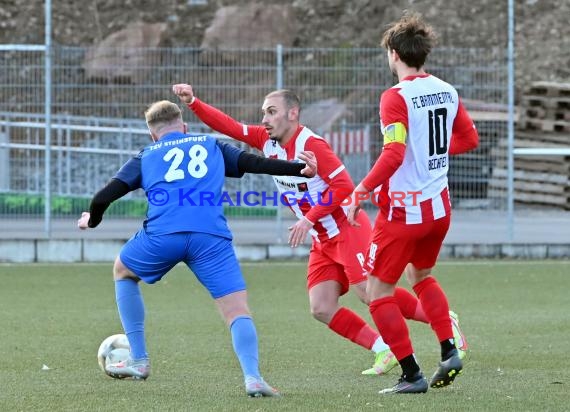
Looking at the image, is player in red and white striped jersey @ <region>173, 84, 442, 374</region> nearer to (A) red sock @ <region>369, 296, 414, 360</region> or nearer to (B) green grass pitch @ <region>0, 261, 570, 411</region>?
(B) green grass pitch @ <region>0, 261, 570, 411</region>

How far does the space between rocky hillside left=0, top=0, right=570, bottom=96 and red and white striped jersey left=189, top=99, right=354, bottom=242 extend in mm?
19660

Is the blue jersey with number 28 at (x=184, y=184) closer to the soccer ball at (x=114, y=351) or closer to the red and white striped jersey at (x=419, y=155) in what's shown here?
the red and white striped jersey at (x=419, y=155)

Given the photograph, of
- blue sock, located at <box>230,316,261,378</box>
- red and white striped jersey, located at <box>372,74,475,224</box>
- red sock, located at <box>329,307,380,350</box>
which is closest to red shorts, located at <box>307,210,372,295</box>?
red sock, located at <box>329,307,380,350</box>

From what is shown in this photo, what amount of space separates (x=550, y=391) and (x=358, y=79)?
1032 centimetres

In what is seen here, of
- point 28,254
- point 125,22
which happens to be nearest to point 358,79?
point 28,254

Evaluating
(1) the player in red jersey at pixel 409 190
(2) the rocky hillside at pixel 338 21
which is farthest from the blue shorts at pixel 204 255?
(2) the rocky hillside at pixel 338 21

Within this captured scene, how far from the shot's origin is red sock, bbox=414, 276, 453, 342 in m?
7.23

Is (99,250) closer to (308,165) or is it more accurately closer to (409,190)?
(308,165)

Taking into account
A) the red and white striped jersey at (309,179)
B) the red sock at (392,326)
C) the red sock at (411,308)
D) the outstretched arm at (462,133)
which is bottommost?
the red sock at (411,308)

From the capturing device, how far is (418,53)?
6.97 meters

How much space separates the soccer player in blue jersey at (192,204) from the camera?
23.1 feet

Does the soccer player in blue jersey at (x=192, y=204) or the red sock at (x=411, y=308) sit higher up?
the soccer player in blue jersey at (x=192, y=204)

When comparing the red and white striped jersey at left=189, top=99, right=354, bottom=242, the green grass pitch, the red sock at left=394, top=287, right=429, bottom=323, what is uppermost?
the red and white striped jersey at left=189, top=99, right=354, bottom=242

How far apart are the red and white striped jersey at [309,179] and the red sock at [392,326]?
0.92m
